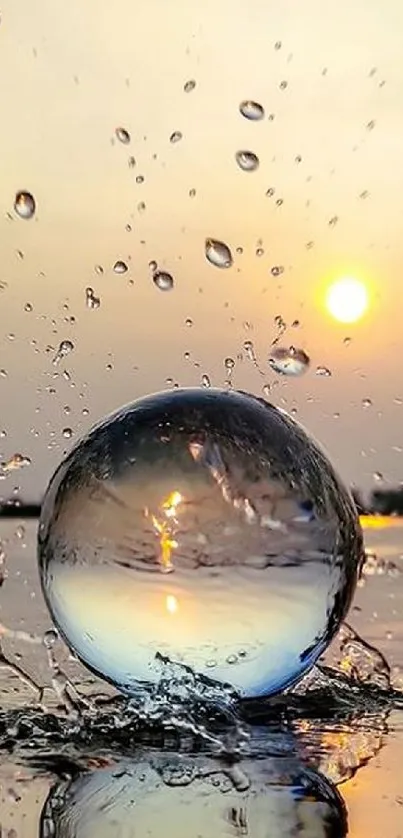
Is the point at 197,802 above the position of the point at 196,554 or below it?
below

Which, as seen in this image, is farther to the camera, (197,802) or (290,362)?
(290,362)

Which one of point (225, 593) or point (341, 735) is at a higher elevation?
point (225, 593)

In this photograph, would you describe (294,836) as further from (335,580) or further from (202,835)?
(335,580)

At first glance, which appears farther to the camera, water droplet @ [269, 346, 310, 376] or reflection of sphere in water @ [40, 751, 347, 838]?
water droplet @ [269, 346, 310, 376]

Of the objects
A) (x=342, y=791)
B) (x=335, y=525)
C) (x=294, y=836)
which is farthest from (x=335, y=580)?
(x=294, y=836)
